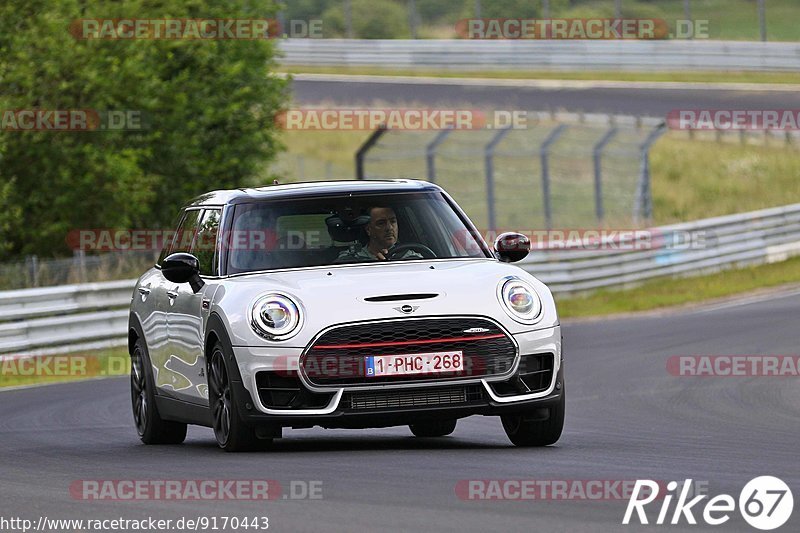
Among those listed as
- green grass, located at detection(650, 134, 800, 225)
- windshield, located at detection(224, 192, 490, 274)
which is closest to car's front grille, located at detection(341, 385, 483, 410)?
windshield, located at detection(224, 192, 490, 274)

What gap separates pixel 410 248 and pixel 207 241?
1306 millimetres

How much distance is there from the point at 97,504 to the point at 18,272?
48.9ft

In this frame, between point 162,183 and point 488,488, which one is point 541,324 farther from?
point 162,183

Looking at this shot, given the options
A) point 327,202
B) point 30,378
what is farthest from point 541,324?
point 30,378

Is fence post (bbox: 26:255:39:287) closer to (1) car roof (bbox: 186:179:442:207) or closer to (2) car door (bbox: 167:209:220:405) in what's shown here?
(2) car door (bbox: 167:209:220:405)

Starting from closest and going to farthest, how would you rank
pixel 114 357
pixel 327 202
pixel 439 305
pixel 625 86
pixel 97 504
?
pixel 97 504 → pixel 439 305 → pixel 327 202 → pixel 114 357 → pixel 625 86

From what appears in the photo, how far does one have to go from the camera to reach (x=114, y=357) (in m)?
20.0

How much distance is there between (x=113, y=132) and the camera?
25.4 m

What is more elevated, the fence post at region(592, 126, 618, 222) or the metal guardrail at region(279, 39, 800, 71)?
the metal guardrail at region(279, 39, 800, 71)

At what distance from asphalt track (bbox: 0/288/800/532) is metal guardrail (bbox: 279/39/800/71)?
28.8 metres

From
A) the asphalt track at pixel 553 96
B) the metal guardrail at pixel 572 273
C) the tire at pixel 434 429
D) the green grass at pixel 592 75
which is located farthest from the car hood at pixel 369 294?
the green grass at pixel 592 75

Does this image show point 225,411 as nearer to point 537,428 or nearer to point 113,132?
point 537,428

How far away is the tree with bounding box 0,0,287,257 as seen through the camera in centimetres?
2464

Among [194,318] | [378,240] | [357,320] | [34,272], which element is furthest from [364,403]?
[34,272]
